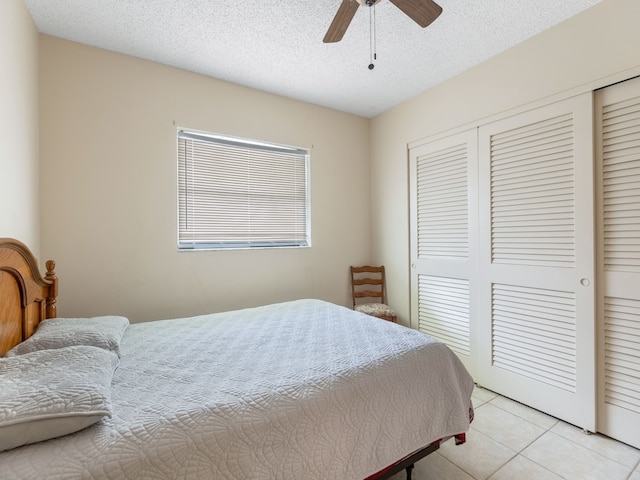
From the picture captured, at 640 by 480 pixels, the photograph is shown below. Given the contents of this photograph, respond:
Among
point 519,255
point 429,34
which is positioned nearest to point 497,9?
point 429,34

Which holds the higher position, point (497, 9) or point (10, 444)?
point (497, 9)

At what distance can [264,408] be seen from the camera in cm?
108

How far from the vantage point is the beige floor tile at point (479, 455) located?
5.50 feet

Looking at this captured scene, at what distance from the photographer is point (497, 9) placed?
6.24ft

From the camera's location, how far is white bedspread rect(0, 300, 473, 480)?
871 mm

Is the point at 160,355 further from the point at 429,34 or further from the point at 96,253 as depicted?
the point at 429,34

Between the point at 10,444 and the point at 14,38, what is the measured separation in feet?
6.69

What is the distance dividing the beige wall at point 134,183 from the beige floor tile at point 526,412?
192 centimetres

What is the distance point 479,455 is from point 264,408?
4.91 feet

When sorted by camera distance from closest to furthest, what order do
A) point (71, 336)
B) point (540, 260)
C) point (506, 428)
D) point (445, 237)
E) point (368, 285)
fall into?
point (71, 336)
point (506, 428)
point (540, 260)
point (445, 237)
point (368, 285)

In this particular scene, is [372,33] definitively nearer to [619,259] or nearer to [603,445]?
[619,259]

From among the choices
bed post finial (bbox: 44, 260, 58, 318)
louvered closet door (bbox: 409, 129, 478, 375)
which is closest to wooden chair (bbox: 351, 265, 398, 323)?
louvered closet door (bbox: 409, 129, 478, 375)

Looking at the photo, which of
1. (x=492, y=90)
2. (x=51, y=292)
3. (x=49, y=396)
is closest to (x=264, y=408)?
(x=49, y=396)

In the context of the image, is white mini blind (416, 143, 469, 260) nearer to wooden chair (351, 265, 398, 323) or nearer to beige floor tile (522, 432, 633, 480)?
wooden chair (351, 265, 398, 323)
